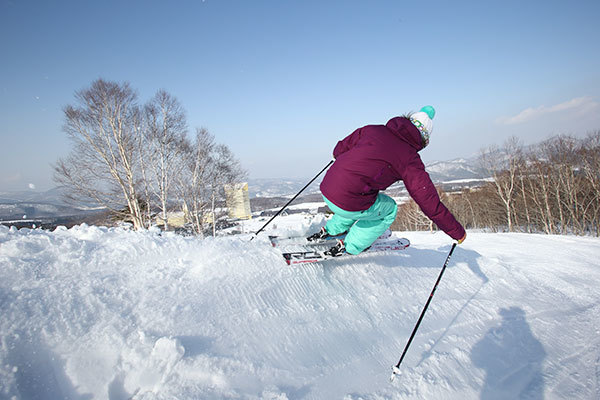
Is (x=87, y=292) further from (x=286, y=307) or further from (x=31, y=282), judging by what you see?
(x=286, y=307)

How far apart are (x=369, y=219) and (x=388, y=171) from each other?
81cm

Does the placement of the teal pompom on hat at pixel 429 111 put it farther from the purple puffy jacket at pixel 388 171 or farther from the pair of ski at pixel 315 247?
the pair of ski at pixel 315 247

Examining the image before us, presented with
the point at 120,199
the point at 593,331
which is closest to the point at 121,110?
the point at 120,199

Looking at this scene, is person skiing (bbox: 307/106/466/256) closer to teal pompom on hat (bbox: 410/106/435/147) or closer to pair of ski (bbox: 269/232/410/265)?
teal pompom on hat (bbox: 410/106/435/147)

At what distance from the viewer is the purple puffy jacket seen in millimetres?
2467


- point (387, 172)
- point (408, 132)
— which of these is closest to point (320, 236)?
point (387, 172)

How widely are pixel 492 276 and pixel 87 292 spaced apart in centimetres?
546

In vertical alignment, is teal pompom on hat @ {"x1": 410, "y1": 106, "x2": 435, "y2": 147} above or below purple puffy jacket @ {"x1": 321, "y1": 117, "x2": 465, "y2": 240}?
above

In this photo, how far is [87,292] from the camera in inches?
74.1

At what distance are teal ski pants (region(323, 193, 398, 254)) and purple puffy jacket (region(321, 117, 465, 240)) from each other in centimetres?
25

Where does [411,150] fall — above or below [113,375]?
above

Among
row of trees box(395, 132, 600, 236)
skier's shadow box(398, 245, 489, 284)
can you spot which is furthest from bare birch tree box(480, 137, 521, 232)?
skier's shadow box(398, 245, 489, 284)

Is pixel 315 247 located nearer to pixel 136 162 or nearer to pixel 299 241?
pixel 299 241

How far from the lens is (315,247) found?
3.58 meters
